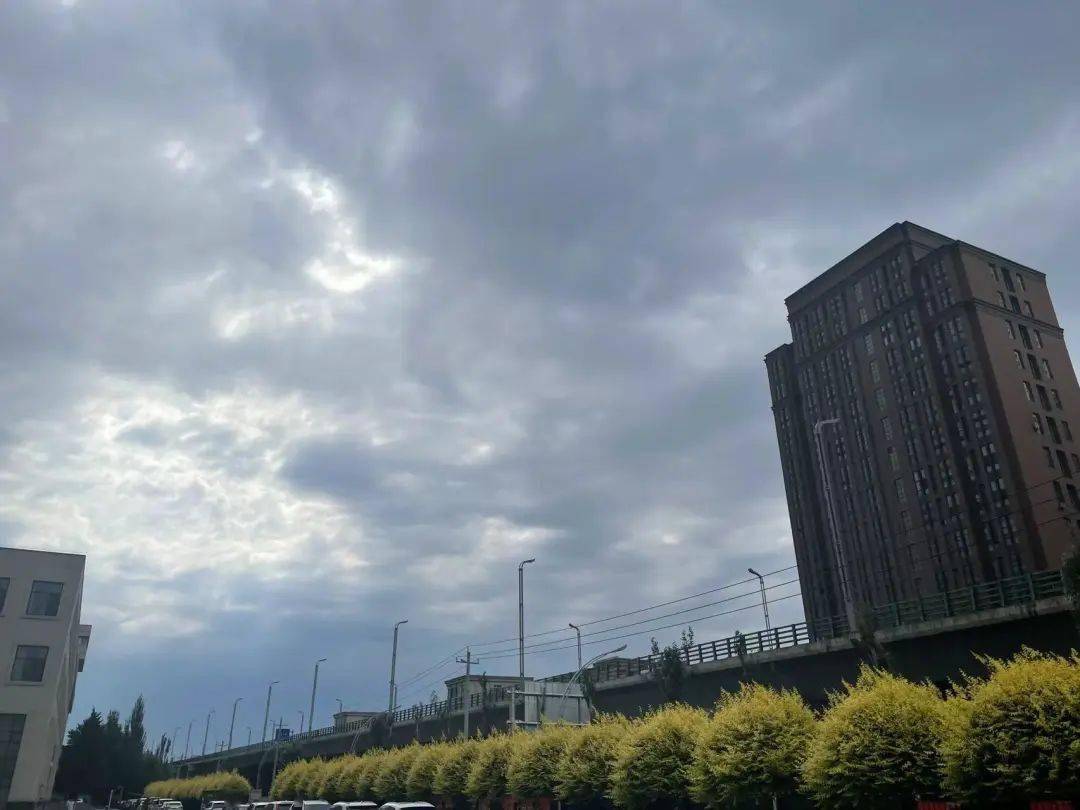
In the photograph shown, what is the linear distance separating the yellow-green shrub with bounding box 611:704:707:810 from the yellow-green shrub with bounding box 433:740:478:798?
1744 centimetres

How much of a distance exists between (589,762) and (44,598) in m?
46.3

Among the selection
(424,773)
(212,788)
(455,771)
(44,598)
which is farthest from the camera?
(212,788)

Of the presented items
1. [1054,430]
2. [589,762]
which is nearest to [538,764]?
[589,762]

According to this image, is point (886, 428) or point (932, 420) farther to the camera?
point (886, 428)

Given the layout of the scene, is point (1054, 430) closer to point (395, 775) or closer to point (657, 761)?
point (395, 775)

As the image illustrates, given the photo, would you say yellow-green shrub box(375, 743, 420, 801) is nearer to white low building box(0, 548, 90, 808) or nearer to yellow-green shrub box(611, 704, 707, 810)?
white low building box(0, 548, 90, 808)

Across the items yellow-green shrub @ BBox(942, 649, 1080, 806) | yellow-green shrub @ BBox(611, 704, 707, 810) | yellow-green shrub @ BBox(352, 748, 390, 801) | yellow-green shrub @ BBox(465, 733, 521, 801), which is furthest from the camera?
yellow-green shrub @ BBox(352, 748, 390, 801)

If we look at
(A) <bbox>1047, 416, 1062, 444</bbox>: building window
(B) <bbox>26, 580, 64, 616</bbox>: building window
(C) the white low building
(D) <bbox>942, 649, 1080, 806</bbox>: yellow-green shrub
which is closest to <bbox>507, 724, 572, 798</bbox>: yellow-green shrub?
(D) <bbox>942, 649, 1080, 806</bbox>: yellow-green shrub

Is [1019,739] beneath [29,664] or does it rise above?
beneath

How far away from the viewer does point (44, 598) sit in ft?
200

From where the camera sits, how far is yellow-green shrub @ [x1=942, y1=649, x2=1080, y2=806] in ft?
65.9

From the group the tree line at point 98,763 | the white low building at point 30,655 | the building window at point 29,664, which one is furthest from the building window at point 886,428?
the tree line at point 98,763

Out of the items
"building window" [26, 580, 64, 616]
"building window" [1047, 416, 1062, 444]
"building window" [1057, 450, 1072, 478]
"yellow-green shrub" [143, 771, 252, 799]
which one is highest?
"building window" [1047, 416, 1062, 444]

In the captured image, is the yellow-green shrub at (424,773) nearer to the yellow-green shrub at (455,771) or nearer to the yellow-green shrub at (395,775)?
the yellow-green shrub at (455,771)
